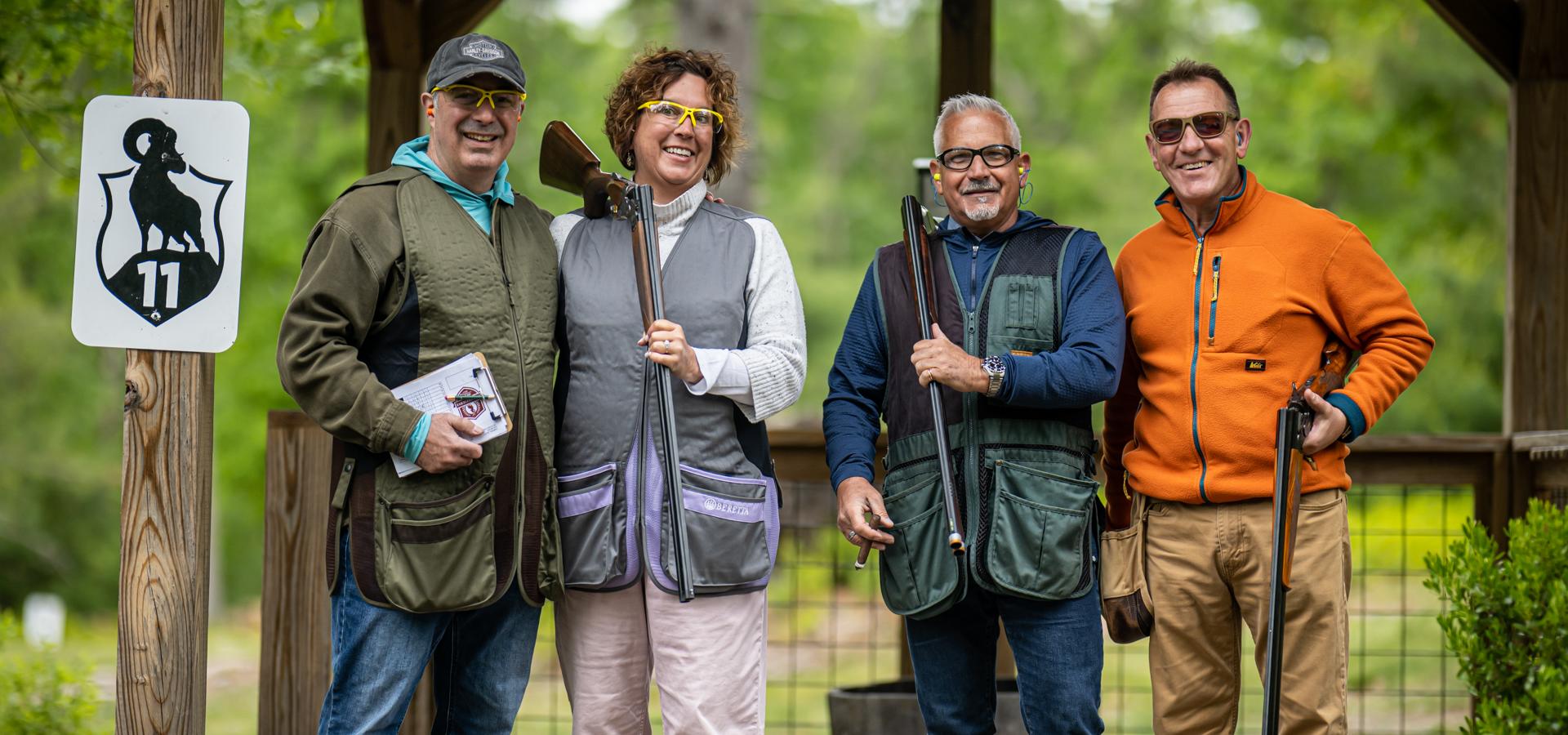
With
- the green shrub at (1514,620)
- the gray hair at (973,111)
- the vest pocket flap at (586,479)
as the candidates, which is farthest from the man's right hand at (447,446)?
the green shrub at (1514,620)

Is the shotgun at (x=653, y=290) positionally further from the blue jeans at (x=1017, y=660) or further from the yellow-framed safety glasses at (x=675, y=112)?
the blue jeans at (x=1017, y=660)

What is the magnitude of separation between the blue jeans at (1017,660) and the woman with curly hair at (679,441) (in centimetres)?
41

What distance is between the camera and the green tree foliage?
12.8 metres

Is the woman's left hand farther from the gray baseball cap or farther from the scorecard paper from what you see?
the gray baseball cap

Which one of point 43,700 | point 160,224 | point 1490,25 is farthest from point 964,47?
point 43,700

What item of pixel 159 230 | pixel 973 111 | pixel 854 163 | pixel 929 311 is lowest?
pixel 929 311

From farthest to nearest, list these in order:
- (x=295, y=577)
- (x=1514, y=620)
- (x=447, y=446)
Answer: (x=295, y=577)
(x=1514, y=620)
(x=447, y=446)

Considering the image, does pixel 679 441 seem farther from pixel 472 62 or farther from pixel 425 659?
pixel 472 62

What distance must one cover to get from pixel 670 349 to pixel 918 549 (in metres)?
0.74

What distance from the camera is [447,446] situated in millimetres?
2967

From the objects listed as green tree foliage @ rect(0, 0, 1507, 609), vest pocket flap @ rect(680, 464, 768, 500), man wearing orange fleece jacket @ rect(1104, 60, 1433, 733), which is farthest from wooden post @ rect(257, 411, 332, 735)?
green tree foliage @ rect(0, 0, 1507, 609)

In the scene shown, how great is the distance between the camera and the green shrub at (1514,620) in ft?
11.9

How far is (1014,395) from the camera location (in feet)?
10.4

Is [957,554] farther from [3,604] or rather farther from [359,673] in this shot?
[3,604]
